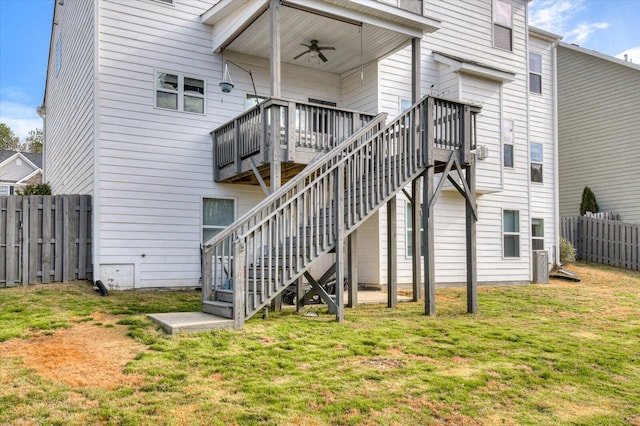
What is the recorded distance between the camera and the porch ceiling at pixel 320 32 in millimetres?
10414

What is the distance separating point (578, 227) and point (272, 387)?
18.5 m

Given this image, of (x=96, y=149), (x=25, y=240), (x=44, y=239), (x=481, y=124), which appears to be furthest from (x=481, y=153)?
(x=25, y=240)

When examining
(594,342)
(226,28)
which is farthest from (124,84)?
(594,342)

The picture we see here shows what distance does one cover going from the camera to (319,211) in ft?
27.0

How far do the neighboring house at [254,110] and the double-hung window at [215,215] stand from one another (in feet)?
0.11

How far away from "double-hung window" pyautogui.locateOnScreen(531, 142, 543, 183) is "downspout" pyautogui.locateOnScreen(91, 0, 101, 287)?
517 inches

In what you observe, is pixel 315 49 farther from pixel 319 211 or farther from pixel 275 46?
pixel 319 211

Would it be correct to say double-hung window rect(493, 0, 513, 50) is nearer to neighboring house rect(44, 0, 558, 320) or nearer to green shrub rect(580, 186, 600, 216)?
neighboring house rect(44, 0, 558, 320)

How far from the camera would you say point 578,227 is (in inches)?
787

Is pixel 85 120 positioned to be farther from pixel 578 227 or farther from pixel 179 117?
pixel 578 227

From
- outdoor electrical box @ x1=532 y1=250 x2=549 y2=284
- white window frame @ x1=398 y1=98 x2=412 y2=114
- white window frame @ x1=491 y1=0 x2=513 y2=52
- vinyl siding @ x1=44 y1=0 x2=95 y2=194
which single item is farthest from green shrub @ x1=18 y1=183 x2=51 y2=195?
outdoor electrical box @ x1=532 y1=250 x2=549 y2=284

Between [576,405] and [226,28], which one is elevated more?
[226,28]

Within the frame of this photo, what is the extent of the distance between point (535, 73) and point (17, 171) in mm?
37357

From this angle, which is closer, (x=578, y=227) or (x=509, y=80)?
(x=509, y=80)
